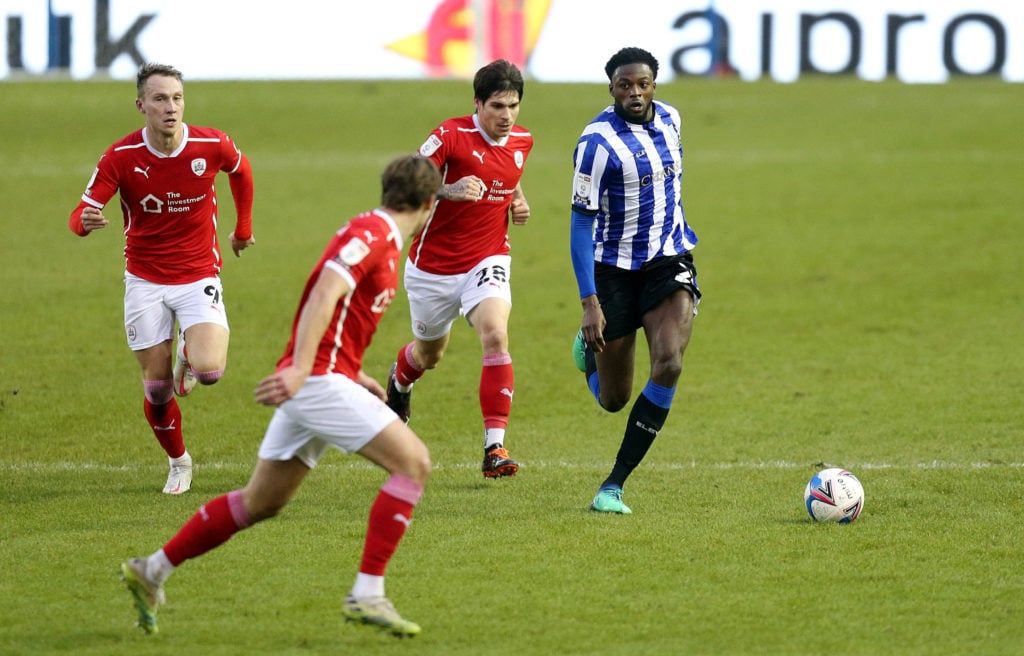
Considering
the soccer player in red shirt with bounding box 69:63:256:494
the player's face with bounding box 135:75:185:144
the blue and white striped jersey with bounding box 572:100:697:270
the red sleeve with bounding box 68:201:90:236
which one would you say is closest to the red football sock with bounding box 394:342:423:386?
the soccer player in red shirt with bounding box 69:63:256:494

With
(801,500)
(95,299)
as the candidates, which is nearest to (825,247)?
(95,299)

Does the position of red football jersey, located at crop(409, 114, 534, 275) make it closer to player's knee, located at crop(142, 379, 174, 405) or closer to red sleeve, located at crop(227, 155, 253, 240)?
red sleeve, located at crop(227, 155, 253, 240)

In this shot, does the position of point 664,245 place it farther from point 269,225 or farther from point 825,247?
point 269,225

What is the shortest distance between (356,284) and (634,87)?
3.27 metres

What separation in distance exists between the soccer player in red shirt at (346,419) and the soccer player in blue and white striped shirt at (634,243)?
243 cm

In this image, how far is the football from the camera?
26.4ft

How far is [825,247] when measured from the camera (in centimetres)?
2117

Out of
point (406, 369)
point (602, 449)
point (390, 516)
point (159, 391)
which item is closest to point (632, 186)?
point (406, 369)

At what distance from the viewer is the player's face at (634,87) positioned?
858 cm

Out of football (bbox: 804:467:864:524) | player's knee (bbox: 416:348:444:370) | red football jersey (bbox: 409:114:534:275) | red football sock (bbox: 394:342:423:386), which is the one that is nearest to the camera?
football (bbox: 804:467:864:524)

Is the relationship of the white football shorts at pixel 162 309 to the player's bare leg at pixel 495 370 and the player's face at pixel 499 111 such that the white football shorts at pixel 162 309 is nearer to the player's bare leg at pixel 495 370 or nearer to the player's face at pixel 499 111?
the player's bare leg at pixel 495 370

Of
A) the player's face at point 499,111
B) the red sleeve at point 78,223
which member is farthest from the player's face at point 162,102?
the player's face at point 499,111

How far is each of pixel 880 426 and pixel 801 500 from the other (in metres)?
2.93

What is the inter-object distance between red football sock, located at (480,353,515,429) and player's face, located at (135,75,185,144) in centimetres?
253
